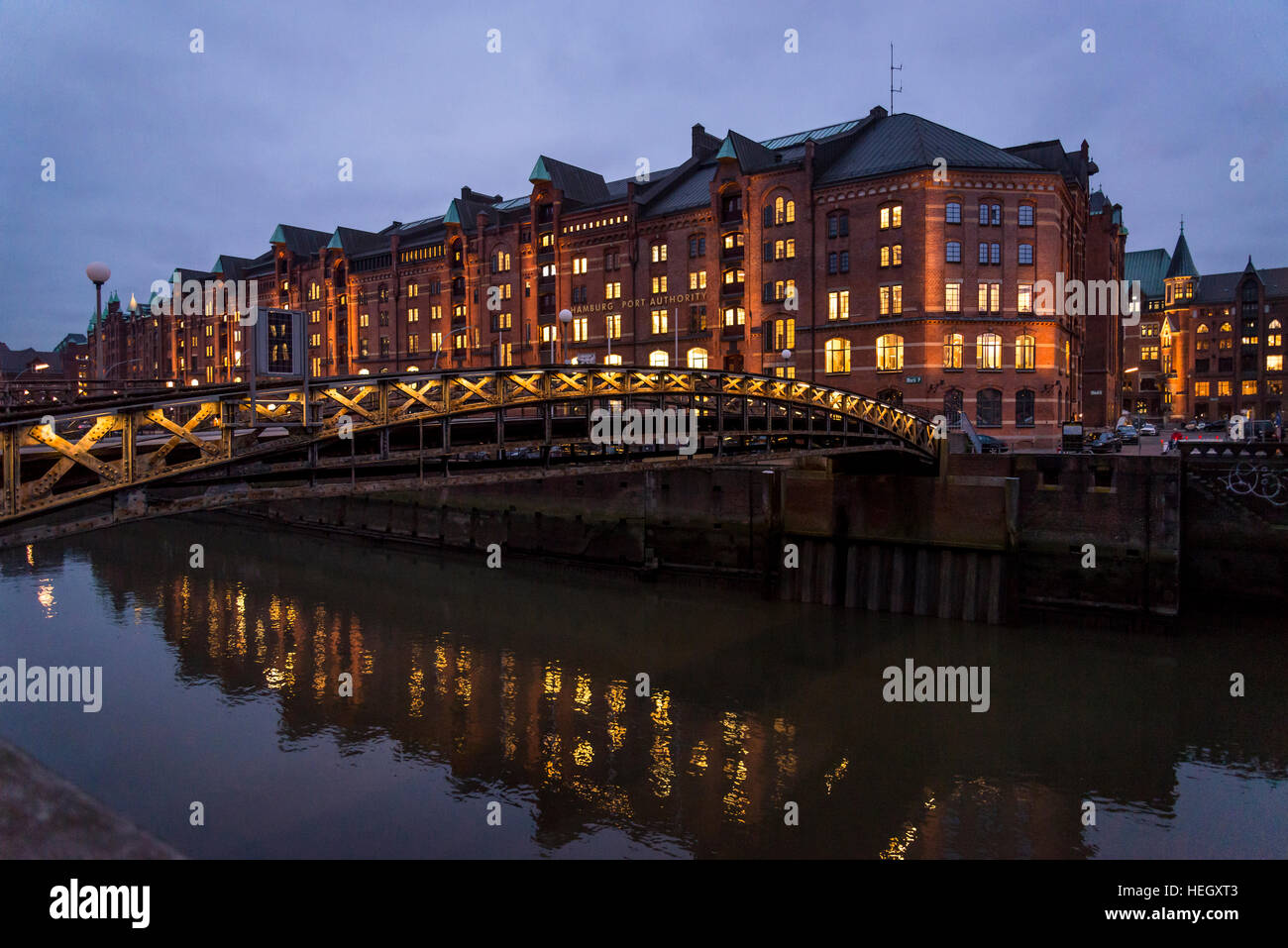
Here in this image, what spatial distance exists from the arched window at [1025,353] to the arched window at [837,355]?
947 cm

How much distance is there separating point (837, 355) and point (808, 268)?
5.75 meters

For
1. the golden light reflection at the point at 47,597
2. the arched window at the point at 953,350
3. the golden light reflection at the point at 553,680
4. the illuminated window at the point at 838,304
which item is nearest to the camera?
the golden light reflection at the point at 553,680

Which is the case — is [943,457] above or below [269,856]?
above

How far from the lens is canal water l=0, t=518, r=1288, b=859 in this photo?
1459cm

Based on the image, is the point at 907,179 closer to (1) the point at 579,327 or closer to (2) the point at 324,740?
(1) the point at 579,327

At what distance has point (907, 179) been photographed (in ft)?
152

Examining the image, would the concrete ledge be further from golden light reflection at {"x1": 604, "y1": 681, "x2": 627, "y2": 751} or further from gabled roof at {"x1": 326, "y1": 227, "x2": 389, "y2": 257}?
gabled roof at {"x1": 326, "y1": 227, "x2": 389, "y2": 257}

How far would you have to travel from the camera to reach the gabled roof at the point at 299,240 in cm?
8881

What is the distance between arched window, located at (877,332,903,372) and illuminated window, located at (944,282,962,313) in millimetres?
3130

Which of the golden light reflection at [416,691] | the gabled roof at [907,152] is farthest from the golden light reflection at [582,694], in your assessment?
the gabled roof at [907,152]
